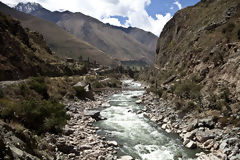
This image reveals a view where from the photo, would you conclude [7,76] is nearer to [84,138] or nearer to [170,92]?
[84,138]

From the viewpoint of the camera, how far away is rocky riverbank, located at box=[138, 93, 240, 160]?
1200 cm

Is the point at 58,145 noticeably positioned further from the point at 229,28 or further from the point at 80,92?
the point at 229,28

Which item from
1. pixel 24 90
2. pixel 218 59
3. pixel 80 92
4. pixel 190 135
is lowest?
pixel 190 135

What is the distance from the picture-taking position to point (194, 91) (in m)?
23.5

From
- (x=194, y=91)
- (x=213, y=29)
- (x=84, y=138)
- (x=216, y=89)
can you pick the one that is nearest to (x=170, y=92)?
(x=194, y=91)

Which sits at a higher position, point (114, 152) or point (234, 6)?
point (234, 6)

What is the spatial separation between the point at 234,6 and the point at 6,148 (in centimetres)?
4026

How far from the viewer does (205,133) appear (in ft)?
48.3

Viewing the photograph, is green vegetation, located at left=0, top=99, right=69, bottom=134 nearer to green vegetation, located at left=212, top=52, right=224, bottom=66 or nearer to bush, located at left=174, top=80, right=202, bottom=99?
bush, located at left=174, top=80, right=202, bottom=99

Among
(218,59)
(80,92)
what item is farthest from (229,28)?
(80,92)

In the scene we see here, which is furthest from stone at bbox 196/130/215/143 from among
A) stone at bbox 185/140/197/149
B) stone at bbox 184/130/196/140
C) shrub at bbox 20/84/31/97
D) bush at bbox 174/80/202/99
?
shrub at bbox 20/84/31/97

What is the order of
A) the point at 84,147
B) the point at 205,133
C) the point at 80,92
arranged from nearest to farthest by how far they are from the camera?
1. the point at 84,147
2. the point at 205,133
3. the point at 80,92

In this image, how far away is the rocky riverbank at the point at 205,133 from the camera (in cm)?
1200

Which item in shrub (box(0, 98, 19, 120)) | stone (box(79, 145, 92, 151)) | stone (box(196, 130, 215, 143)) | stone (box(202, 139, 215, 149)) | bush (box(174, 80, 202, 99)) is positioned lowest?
stone (box(79, 145, 92, 151))
